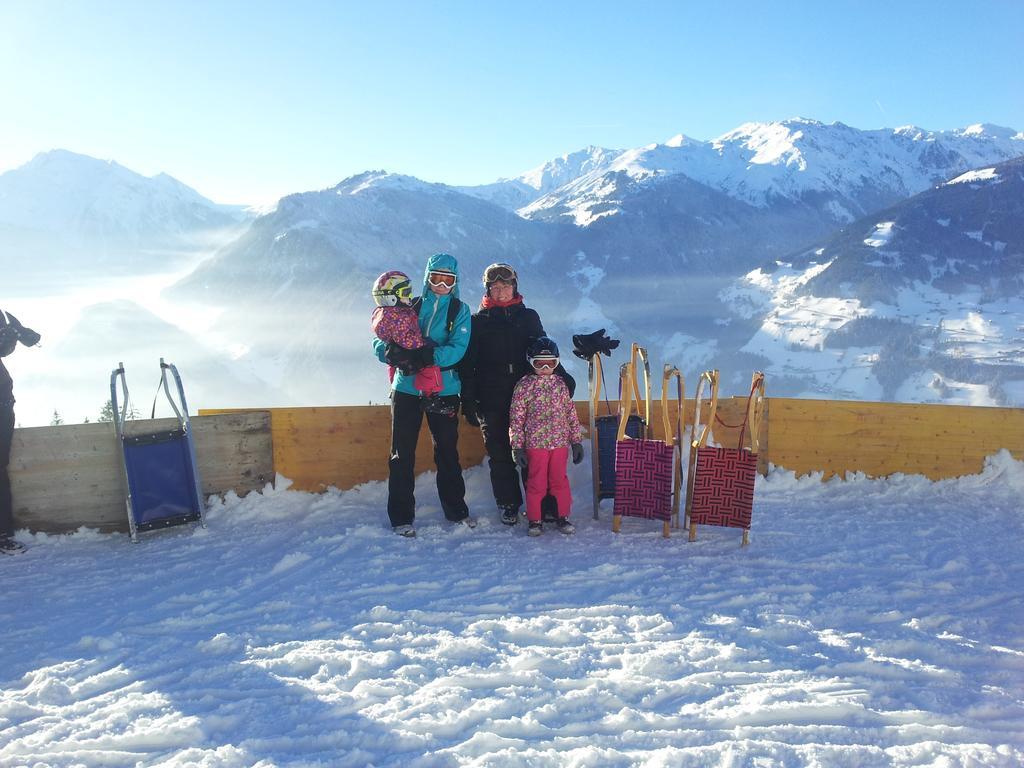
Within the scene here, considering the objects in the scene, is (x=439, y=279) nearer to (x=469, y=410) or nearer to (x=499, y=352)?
(x=499, y=352)

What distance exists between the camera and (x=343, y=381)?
147000 mm

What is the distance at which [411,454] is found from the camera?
5199 millimetres

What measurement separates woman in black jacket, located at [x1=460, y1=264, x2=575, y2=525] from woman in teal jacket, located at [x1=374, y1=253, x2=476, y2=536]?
0.60 feet

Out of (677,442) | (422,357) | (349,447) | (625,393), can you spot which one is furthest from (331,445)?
(677,442)

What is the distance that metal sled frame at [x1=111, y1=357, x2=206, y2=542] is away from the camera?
515 cm

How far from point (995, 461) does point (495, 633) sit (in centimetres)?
538

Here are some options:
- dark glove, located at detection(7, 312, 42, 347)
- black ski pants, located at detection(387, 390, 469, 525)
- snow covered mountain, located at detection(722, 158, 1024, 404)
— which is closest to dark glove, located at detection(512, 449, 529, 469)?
black ski pants, located at detection(387, 390, 469, 525)

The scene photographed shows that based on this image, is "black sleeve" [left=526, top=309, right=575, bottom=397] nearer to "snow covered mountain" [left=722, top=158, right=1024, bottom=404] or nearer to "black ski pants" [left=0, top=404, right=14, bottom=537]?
"black ski pants" [left=0, top=404, right=14, bottom=537]

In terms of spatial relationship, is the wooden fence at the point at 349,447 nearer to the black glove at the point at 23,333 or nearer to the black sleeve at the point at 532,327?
the black glove at the point at 23,333

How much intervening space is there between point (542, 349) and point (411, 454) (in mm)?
1222

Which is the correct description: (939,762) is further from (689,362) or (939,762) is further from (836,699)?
(689,362)

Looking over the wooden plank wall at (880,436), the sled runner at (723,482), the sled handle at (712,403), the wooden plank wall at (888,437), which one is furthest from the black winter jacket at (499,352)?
the wooden plank wall at (888,437)

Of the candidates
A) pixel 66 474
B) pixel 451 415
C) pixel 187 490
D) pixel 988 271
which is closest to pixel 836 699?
pixel 451 415

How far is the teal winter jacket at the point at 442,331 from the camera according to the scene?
5000mm
